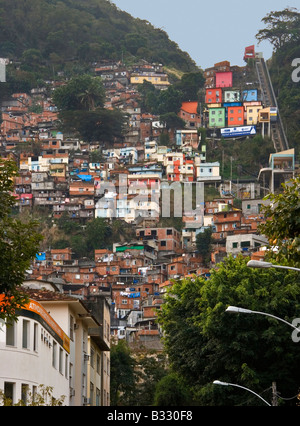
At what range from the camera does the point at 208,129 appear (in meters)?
197

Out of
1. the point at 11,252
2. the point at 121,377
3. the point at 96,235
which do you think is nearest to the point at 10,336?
the point at 11,252

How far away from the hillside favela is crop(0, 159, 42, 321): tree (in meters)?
0.03

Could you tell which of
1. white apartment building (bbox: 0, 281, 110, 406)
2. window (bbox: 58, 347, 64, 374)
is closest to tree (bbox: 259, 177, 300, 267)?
white apartment building (bbox: 0, 281, 110, 406)

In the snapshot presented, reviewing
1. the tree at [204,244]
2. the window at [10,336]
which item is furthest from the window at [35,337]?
the tree at [204,244]

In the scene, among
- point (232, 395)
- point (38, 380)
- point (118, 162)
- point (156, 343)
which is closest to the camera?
point (38, 380)

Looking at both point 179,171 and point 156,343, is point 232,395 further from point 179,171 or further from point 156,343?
point 179,171

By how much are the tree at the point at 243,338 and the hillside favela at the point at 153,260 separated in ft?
0.23

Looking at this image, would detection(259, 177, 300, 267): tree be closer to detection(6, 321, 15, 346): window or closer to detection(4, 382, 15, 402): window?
detection(4, 382, 15, 402): window

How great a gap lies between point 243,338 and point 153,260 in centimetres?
11149

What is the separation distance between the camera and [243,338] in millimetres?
45188

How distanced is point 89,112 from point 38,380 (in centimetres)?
16057

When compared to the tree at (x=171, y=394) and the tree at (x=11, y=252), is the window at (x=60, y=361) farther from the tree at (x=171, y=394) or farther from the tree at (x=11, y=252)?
the tree at (x=171, y=394)

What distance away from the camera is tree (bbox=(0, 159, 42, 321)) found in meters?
21.5

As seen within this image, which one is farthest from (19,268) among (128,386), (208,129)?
(208,129)
